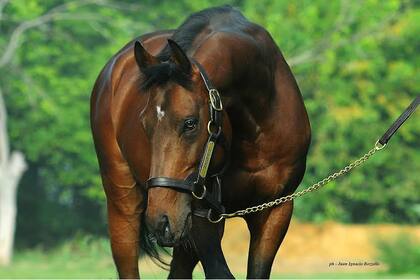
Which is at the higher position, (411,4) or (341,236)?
(411,4)

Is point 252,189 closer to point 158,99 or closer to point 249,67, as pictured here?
point 249,67

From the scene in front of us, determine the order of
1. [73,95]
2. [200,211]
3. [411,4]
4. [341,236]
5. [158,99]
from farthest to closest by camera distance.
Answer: [411,4] → [73,95] → [341,236] → [200,211] → [158,99]

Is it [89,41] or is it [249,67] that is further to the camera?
[89,41]

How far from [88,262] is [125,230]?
18.7 m

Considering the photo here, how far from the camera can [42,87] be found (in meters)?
28.6

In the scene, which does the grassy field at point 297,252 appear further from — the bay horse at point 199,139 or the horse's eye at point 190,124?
the horse's eye at point 190,124

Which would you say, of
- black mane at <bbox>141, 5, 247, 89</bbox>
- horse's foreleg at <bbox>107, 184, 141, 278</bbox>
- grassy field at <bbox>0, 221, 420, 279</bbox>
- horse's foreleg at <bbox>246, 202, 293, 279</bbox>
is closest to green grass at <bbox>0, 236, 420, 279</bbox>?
grassy field at <bbox>0, 221, 420, 279</bbox>

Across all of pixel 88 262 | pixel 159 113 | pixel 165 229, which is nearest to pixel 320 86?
pixel 88 262

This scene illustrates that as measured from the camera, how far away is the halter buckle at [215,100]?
17.4ft

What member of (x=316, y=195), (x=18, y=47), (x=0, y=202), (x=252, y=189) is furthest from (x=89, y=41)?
(x=252, y=189)

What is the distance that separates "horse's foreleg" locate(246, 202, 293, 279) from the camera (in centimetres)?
608

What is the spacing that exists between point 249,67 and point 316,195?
2295 cm

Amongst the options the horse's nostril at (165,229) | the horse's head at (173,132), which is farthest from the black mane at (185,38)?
the horse's nostril at (165,229)

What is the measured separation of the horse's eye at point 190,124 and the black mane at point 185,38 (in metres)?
0.19
